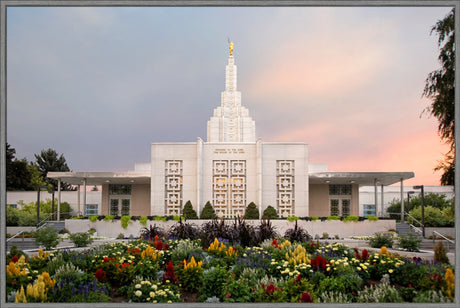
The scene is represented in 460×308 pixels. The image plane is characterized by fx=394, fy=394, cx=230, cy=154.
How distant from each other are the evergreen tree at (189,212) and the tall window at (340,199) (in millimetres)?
10475

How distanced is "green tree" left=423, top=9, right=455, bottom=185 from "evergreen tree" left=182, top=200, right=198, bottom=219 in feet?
37.6

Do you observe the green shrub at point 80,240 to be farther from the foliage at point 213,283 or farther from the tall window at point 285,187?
the tall window at point 285,187

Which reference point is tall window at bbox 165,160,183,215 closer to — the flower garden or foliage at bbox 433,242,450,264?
the flower garden

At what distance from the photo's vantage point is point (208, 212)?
2041 cm

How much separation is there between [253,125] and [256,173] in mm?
19576

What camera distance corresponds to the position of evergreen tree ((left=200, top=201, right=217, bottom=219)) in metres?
20.3

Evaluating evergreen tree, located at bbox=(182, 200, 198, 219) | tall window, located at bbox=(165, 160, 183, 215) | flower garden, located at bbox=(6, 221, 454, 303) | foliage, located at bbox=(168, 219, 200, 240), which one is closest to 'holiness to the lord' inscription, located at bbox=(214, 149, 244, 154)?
tall window, located at bbox=(165, 160, 183, 215)

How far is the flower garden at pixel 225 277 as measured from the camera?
644 cm

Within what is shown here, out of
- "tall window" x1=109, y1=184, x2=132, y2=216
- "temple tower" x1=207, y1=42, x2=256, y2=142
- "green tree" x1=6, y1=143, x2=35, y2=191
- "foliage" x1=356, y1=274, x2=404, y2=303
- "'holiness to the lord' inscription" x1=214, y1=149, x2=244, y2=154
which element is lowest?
"foliage" x1=356, y1=274, x2=404, y2=303

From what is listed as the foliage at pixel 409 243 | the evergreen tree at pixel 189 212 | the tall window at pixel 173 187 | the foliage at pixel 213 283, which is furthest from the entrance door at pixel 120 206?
the foliage at pixel 213 283

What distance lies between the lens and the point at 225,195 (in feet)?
69.8

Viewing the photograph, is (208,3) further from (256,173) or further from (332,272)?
(256,173)

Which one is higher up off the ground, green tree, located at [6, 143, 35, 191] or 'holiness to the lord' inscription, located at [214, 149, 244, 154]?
'holiness to the lord' inscription, located at [214, 149, 244, 154]

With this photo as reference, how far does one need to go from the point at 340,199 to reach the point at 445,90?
566 inches
